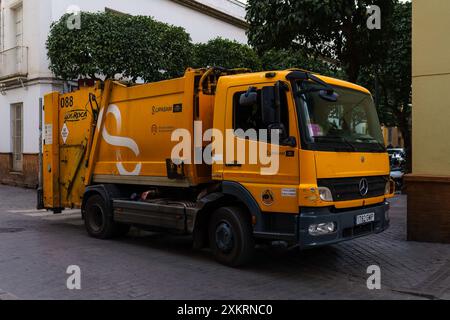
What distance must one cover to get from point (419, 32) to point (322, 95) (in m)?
3.16

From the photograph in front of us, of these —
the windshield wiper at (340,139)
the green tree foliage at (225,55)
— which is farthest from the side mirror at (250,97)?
the green tree foliage at (225,55)

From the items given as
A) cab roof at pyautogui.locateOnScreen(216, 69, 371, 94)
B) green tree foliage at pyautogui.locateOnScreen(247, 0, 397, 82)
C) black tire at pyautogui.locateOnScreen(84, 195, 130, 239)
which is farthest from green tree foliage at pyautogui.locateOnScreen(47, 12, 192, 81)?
cab roof at pyautogui.locateOnScreen(216, 69, 371, 94)

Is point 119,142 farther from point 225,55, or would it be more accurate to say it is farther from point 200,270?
point 225,55

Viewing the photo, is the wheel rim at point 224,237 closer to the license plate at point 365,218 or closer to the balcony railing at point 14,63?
the license plate at point 365,218

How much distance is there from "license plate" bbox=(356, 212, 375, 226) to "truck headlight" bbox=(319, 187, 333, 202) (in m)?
0.64

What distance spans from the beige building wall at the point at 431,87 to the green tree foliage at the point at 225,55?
910 cm

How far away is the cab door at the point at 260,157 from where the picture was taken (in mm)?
5871

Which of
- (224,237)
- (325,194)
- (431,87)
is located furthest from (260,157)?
(431,87)

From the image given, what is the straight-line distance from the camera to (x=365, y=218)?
6.38 metres

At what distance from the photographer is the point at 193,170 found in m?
7.09

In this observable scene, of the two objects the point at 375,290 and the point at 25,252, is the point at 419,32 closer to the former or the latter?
the point at 375,290

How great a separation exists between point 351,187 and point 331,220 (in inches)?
24.2

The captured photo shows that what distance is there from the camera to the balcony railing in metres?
17.7
